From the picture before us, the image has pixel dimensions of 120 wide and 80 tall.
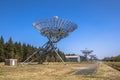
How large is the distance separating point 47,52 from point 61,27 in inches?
468

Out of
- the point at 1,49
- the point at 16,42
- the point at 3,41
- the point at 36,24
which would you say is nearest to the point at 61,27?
the point at 36,24

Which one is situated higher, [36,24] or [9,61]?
[36,24]

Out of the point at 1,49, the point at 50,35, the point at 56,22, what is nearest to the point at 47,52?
the point at 50,35

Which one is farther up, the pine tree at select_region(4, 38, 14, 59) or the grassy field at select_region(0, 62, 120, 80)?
the pine tree at select_region(4, 38, 14, 59)

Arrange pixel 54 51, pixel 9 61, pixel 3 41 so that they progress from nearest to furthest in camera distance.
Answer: pixel 9 61 < pixel 54 51 < pixel 3 41

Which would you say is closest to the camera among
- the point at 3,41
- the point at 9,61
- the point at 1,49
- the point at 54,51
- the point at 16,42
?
the point at 9,61

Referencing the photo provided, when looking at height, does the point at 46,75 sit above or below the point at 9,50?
below

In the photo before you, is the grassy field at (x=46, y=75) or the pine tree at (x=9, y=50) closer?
the grassy field at (x=46, y=75)

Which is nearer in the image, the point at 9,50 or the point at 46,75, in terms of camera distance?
the point at 46,75

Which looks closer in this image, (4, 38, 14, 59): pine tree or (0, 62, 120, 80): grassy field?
(0, 62, 120, 80): grassy field

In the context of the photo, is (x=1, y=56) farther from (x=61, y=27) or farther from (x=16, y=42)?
(x=61, y=27)

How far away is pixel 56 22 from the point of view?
69.1 metres

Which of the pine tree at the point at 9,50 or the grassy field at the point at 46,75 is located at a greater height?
the pine tree at the point at 9,50

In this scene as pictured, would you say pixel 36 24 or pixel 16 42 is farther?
pixel 16 42
